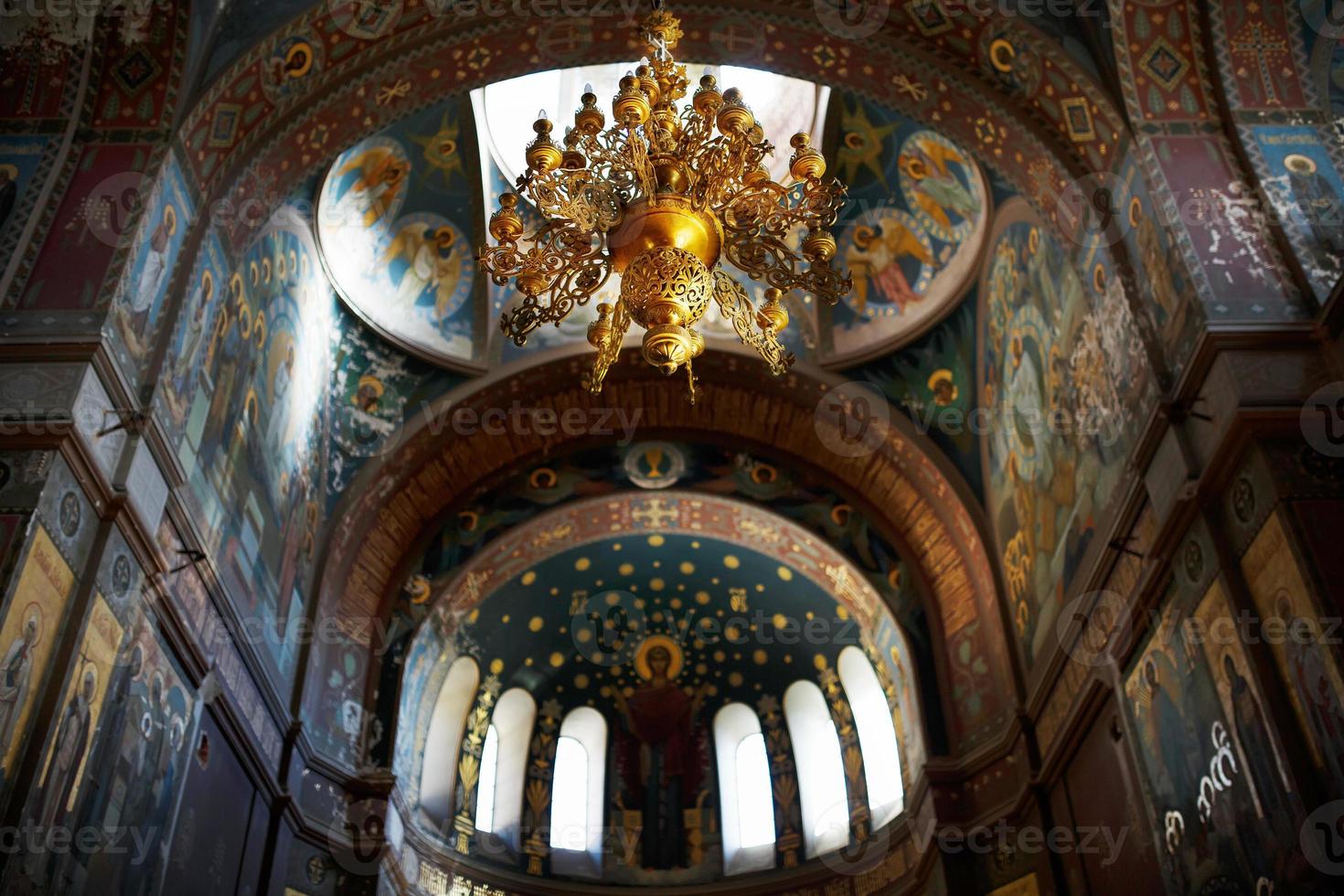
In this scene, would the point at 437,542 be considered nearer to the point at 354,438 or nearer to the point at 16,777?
the point at 354,438

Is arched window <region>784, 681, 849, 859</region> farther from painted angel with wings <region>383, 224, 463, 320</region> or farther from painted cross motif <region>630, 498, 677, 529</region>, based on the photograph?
painted angel with wings <region>383, 224, 463, 320</region>

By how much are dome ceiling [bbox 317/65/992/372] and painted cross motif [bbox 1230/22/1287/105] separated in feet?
9.19

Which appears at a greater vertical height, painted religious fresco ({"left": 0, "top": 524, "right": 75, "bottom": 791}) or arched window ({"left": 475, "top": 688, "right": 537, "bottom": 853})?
arched window ({"left": 475, "top": 688, "right": 537, "bottom": 853})

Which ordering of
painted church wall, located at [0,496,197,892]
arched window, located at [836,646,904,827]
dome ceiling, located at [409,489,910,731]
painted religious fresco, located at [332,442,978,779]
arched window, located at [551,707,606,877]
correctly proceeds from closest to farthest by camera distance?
painted church wall, located at [0,496,197,892], painted religious fresco, located at [332,442,978,779], arched window, located at [836,646,904,827], dome ceiling, located at [409,489,910,731], arched window, located at [551,707,606,877]

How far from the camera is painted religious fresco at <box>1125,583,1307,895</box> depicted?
21.5ft

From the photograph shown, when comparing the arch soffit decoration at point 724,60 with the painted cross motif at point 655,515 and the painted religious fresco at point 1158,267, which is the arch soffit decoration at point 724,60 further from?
the painted cross motif at point 655,515

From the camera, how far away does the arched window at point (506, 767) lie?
15.2 metres

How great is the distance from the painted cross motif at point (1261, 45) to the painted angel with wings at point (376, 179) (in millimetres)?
7354

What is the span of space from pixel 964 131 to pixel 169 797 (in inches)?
305

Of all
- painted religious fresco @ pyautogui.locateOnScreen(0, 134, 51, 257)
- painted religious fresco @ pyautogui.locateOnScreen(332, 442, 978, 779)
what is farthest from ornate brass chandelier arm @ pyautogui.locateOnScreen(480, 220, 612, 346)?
painted religious fresco @ pyautogui.locateOnScreen(332, 442, 978, 779)

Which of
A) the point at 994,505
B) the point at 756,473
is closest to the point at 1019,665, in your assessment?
the point at 994,505

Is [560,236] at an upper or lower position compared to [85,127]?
lower

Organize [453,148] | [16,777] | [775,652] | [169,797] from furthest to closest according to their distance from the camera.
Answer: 1. [775,652]
2. [453,148]
3. [169,797]
4. [16,777]

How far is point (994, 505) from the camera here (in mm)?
12172
